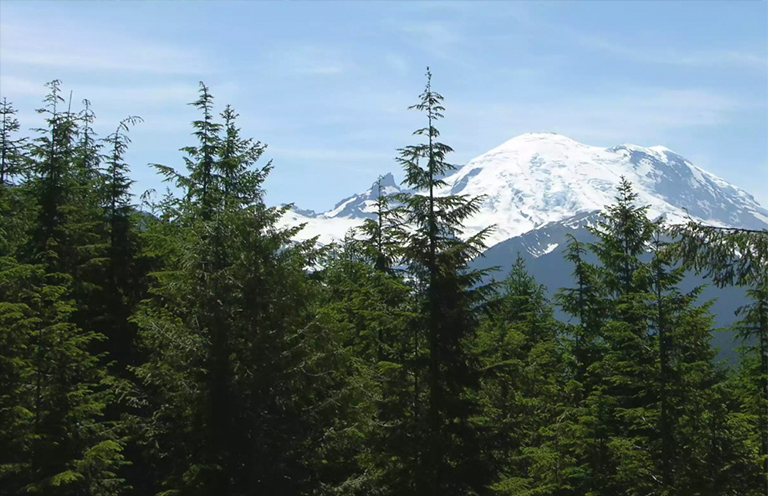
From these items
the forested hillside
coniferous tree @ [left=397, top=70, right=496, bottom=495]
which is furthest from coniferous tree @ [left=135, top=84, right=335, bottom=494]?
coniferous tree @ [left=397, top=70, right=496, bottom=495]

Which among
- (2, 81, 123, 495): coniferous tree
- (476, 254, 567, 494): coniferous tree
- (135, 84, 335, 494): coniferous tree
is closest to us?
(2, 81, 123, 495): coniferous tree

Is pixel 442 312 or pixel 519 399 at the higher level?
pixel 442 312

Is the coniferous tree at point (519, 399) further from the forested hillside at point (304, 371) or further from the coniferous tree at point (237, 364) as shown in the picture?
the coniferous tree at point (237, 364)

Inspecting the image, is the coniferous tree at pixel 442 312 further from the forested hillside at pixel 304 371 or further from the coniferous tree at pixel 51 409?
the coniferous tree at pixel 51 409

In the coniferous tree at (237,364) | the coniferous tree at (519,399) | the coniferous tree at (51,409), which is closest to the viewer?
the coniferous tree at (51,409)

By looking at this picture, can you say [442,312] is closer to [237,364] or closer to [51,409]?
[237,364]

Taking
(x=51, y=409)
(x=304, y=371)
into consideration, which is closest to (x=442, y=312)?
(x=304, y=371)

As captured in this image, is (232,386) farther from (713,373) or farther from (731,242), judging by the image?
(713,373)

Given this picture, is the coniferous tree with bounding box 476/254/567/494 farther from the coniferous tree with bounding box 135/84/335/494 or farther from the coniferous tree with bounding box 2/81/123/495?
the coniferous tree with bounding box 2/81/123/495

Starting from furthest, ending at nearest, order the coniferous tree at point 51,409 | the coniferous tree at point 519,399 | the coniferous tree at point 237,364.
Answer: the coniferous tree at point 519,399 < the coniferous tree at point 237,364 < the coniferous tree at point 51,409

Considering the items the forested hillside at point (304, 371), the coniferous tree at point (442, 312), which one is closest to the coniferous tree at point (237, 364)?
the forested hillside at point (304, 371)

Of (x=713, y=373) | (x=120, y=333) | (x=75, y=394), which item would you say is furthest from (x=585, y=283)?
(x=75, y=394)

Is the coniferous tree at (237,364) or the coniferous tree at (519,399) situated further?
the coniferous tree at (519,399)

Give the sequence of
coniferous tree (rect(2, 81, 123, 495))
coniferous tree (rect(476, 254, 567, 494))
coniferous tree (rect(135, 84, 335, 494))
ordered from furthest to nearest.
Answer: coniferous tree (rect(476, 254, 567, 494))
coniferous tree (rect(135, 84, 335, 494))
coniferous tree (rect(2, 81, 123, 495))
